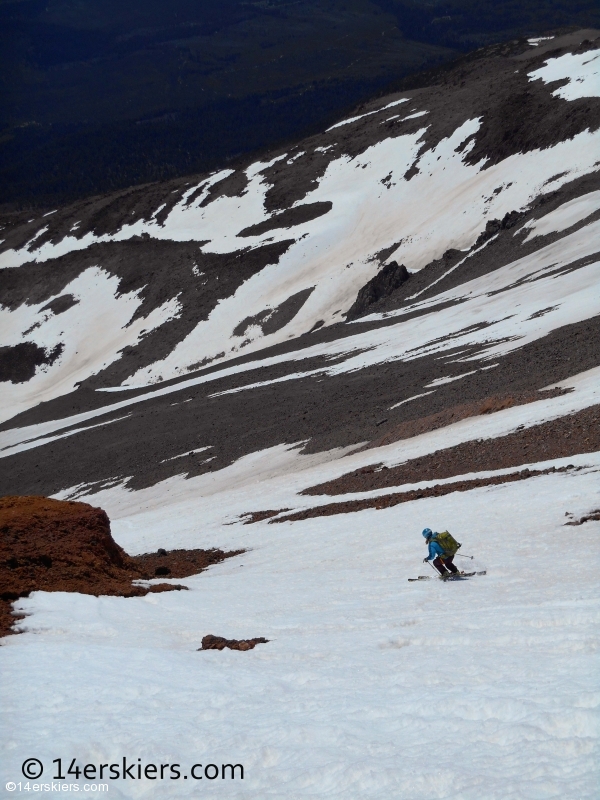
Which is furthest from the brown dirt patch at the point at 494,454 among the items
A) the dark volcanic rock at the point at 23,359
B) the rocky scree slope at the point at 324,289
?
the dark volcanic rock at the point at 23,359

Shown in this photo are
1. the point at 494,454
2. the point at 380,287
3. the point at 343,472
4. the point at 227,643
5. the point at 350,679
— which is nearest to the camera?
the point at 350,679

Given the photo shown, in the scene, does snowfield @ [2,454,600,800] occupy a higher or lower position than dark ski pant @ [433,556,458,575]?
higher

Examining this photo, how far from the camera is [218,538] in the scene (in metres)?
21.9

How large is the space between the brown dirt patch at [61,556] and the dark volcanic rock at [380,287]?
4942cm

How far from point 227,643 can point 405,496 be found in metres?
10.4

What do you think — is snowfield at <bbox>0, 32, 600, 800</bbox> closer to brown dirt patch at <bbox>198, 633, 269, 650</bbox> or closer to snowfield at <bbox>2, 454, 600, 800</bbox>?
snowfield at <bbox>2, 454, 600, 800</bbox>

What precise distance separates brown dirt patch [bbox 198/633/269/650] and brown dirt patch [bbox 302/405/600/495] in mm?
10700

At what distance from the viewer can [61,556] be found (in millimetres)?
14609

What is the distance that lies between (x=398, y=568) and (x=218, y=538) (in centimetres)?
815

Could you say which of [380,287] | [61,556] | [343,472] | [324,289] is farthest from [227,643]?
[324,289]

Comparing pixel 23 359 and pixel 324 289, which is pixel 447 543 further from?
pixel 23 359

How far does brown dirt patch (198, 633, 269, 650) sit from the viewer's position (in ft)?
34.3

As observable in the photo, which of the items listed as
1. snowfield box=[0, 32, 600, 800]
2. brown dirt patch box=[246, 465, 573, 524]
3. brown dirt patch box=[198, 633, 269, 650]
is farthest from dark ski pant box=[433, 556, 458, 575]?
brown dirt patch box=[246, 465, 573, 524]

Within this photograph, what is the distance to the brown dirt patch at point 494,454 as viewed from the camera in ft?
65.3
